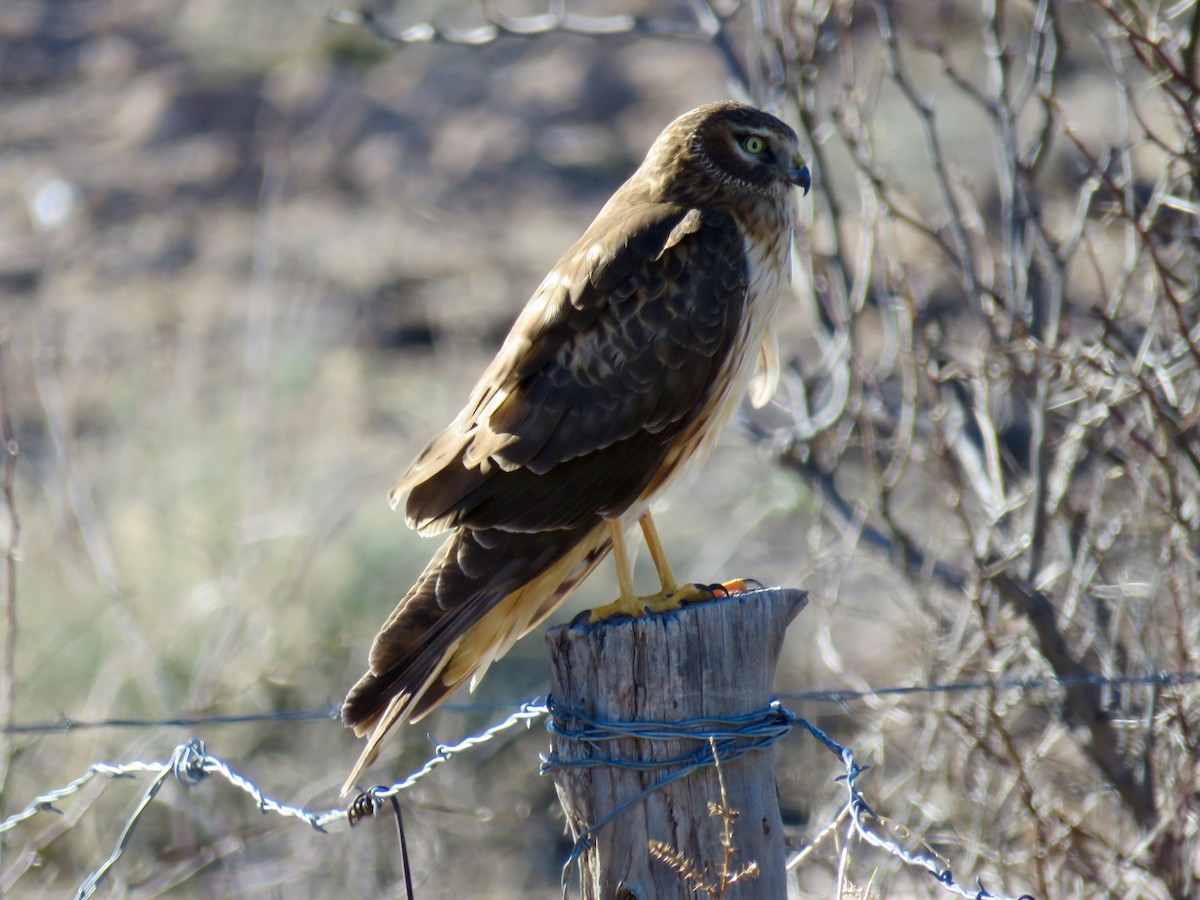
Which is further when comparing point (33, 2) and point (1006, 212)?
point (33, 2)

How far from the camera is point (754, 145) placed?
4.28 meters

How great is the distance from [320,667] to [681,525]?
11.0 ft

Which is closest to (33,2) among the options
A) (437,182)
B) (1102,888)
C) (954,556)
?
(437,182)

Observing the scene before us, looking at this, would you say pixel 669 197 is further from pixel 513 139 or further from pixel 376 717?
pixel 513 139

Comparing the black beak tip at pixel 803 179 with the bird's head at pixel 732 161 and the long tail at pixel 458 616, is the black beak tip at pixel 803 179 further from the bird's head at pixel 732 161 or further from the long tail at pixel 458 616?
the long tail at pixel 458 616

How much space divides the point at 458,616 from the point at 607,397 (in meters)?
0.78

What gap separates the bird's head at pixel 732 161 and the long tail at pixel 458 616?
108 centimetres

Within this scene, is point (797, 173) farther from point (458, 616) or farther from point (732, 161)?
point (458, 616)

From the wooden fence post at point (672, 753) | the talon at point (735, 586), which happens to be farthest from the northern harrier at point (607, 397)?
the wooden fence post at point (672, 753)

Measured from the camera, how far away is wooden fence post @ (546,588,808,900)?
2795mm

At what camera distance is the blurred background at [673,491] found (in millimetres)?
4719

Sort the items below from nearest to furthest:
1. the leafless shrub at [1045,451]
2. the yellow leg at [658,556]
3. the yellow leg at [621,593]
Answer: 1. the yellow leg at [621,593]
2. the yellow leg at [658,556]
3. the leafless shrub at [1045,451]

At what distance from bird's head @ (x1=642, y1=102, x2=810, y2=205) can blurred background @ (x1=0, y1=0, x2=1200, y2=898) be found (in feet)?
1.93

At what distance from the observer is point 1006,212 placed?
4945mm
